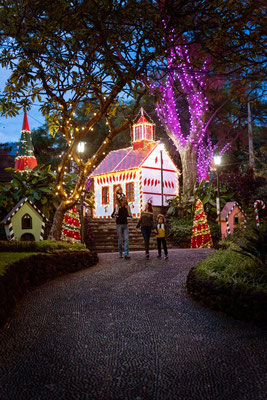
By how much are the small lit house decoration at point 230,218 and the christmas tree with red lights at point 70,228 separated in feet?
21.0

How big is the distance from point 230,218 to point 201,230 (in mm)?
1438

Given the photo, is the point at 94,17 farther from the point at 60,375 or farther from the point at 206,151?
the point at 206,151

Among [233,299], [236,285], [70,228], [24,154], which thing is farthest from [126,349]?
[24,154]

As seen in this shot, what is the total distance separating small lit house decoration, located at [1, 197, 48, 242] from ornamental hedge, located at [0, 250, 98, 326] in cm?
325

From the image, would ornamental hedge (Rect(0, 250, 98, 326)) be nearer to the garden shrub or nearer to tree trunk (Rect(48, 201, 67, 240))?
tree trunk (Rect(48, 201, 67, 240))

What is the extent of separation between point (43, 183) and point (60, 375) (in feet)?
42.3

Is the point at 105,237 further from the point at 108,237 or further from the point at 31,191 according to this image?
the point at 31,191

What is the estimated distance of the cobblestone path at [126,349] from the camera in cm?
360

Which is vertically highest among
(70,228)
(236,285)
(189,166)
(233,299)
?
(189,166)

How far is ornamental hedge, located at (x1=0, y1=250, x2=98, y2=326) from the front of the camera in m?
5.90

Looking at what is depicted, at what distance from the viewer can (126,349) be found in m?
4.59

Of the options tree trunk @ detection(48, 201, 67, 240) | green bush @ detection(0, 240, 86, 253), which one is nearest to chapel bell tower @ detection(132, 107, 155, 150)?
tree trunk @ detection(48, 201, 67, 240)

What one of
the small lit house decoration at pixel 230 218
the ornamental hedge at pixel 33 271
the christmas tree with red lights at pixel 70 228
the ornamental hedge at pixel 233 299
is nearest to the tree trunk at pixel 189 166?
the small lit house decoration at pixel 230 218

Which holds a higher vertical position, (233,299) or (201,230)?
(201,230)
